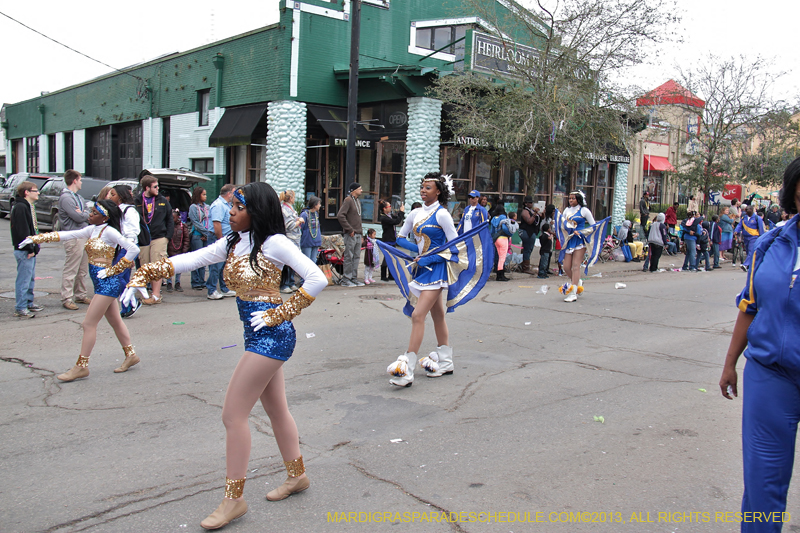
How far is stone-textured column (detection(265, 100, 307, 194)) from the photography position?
64.2 ft

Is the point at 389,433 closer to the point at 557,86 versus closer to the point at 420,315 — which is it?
the point at 420,315

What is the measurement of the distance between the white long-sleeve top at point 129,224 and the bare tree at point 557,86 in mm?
9965

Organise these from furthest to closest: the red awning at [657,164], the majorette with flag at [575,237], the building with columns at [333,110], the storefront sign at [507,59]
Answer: the red awning at [657,164] < the building with columns at [333,110] < the storefront sign at [507,59] < the majorette with flag at [575,237]

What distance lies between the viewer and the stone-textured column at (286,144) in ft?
64.2

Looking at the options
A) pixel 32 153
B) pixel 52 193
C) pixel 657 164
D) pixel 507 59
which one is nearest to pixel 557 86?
pixel 507 59

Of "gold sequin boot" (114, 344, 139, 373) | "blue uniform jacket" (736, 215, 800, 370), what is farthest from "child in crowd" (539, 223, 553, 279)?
"blue uniform jacket" (736, 215, 800, 370)

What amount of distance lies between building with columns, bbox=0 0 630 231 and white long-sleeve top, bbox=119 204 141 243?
12.0m

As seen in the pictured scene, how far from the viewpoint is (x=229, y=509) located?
3.35 m

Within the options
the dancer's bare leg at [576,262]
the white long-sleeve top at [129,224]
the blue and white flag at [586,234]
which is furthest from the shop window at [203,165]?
the white long-sleeve top at [129,224]

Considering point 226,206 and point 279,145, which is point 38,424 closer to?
point 226,206

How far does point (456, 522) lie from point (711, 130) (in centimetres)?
2533

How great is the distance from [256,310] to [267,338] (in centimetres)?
19

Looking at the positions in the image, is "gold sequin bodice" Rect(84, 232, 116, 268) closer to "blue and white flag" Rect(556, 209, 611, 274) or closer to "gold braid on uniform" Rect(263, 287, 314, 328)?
"gold braid on uniform" Rect(263, 287, 314, 328)

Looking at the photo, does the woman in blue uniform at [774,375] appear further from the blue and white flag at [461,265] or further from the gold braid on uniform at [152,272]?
the blue and white flag at [461,265]
